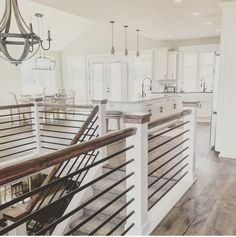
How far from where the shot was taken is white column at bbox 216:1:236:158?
166 inches

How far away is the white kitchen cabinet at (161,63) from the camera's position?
8.63 meters

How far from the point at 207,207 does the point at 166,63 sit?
6.67m

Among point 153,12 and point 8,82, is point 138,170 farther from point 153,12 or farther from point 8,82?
point 8,82

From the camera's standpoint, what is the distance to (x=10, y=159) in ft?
14.9

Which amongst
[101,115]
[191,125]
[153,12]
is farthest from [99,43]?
[191,125]

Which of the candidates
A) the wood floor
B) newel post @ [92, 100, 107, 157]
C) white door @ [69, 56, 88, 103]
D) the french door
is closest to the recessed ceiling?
newel post @ [92, 100, 107, 157]

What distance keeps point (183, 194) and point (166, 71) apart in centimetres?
637

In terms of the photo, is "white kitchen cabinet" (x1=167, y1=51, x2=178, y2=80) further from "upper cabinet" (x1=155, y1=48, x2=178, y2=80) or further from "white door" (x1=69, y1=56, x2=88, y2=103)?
"white door" (x1=69, y1=56, x2=88, y2=103)

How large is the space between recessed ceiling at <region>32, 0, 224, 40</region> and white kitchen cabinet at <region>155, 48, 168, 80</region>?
1.53 metres

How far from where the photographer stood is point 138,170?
2.07 meters

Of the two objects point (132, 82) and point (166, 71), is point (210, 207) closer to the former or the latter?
point (166, 71)

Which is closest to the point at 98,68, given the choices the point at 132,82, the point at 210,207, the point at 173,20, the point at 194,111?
the point at 132,82

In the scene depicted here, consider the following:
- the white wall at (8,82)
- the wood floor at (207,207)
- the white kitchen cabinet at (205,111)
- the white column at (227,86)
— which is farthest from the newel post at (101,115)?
the white wall at (8,82)

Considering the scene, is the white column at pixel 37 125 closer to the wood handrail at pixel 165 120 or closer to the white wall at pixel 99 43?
the wood handrail at pixel 165 120
